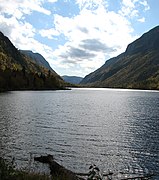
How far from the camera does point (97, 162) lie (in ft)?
122

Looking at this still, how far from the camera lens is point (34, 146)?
45.0 m

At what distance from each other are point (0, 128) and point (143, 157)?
3365cm

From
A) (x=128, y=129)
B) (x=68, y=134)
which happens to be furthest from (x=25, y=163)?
(x=128, y=129)

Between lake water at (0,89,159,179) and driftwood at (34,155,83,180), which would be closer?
driftwood at (34,155,83,180)

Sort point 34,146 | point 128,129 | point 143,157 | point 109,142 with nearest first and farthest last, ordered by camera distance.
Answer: point 143,157, point 34,146, point 109,142, point 128,129

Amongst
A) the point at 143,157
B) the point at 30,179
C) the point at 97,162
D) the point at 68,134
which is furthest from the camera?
the point at 68,134

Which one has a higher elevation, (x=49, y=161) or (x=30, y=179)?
(x=30, y=179)

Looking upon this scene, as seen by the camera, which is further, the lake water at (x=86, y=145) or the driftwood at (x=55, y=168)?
the lake water at (x=86, y=145)

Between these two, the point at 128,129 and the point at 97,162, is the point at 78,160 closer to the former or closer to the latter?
the point at 97,162

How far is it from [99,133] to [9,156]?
25.6 metres

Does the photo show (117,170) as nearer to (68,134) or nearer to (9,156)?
(9,156)

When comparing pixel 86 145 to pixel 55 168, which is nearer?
pixel 55 168

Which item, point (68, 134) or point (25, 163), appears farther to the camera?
point (68, 134)

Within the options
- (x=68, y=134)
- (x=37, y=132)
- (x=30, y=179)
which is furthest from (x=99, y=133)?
(x=30, y=179)
